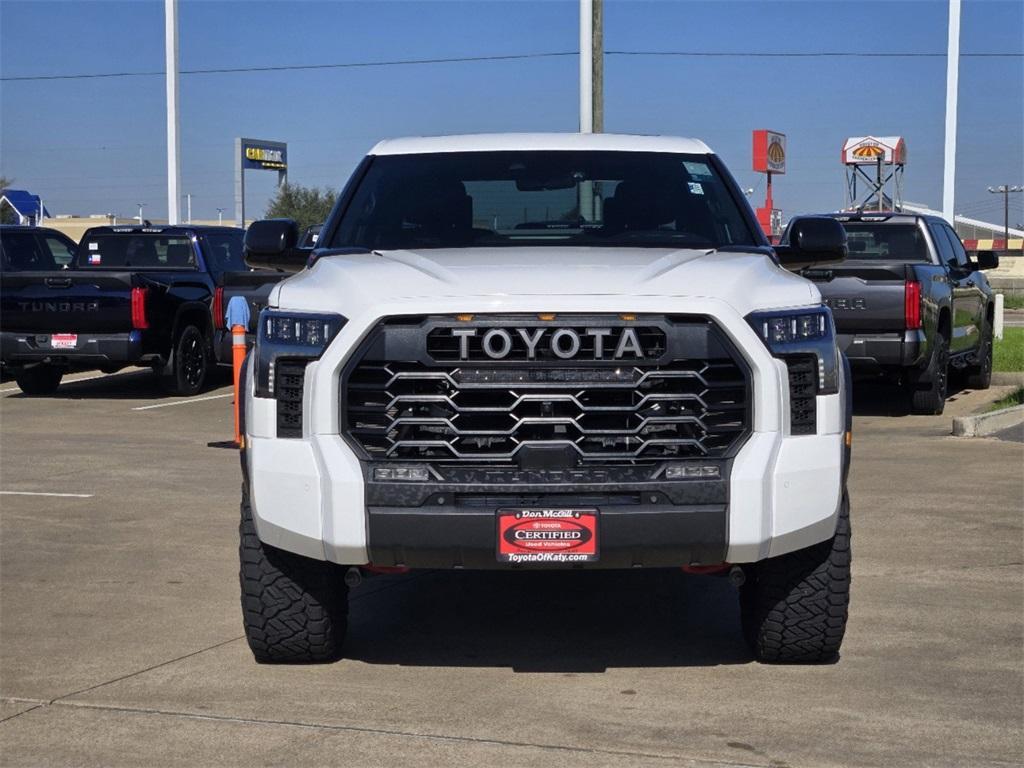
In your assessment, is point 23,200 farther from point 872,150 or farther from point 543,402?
point 543,402

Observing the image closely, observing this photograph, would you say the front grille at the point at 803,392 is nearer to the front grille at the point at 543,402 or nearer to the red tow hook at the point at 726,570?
the front grille at the point at 543,402

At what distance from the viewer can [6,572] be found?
7730mm

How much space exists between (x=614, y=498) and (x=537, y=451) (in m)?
0.29

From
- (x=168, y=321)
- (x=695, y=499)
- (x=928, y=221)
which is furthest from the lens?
(x=168, y=321)

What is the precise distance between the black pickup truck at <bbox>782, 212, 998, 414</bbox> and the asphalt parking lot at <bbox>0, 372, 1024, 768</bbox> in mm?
4622

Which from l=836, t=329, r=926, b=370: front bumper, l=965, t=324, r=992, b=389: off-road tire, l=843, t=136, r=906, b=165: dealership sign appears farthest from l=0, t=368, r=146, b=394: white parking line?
l=843, t=136, r=906, b=165: dealership sign

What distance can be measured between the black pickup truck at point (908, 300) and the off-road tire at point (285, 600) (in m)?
7.78

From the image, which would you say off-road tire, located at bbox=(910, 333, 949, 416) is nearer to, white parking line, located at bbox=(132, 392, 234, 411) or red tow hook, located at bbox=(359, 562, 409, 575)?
white parking line, located at bbox=(132, 392, 234, 411)

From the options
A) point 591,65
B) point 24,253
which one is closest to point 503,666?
point 24,253

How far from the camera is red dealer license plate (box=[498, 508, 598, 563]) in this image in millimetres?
5215

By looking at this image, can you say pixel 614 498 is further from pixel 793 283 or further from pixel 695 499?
pixel 793 283

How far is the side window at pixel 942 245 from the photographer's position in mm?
15523

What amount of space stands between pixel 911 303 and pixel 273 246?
27.6ft

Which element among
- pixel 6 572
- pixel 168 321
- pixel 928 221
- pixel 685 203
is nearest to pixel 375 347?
pixel 685 203
